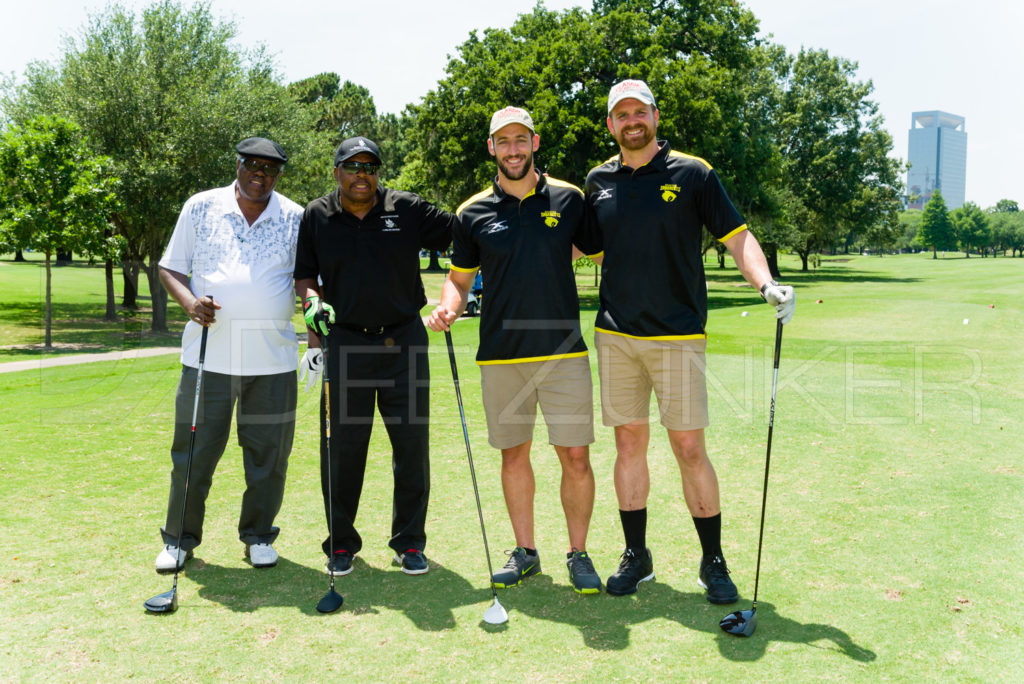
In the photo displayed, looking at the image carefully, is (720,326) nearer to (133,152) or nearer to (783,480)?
(783,480)

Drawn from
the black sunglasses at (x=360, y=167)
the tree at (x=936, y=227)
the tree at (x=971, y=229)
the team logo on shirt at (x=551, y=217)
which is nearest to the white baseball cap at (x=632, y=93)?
the team logo on shirt at (x=551, y=217)

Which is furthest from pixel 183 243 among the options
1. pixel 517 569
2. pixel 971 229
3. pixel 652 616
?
pixel 971 229

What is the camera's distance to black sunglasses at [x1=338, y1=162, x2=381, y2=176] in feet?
14.7

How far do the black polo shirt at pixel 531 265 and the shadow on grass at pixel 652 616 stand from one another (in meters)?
1.22

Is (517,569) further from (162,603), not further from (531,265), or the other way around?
(162,603)

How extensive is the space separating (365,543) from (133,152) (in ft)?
73.5

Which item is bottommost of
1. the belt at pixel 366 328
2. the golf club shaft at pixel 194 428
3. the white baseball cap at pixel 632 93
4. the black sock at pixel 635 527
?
the black sock at pixel 635 527

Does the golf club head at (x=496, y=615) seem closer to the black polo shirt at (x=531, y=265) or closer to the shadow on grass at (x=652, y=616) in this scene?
the shadow on grass at (x=652, y=616)

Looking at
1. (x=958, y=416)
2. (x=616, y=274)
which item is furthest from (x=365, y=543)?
(x=958, y=416)

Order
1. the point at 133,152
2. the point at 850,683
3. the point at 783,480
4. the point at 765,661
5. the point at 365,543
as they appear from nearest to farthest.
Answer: the point at 850,683 < the point at 765,661 < the point at 365,543 < the point at 783,480 < the point at 133,152

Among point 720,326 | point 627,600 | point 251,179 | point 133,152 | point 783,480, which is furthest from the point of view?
point 133,152

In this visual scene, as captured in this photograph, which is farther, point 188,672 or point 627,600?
point 627,600

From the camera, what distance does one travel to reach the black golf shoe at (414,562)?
440cm

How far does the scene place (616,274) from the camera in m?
4.24
